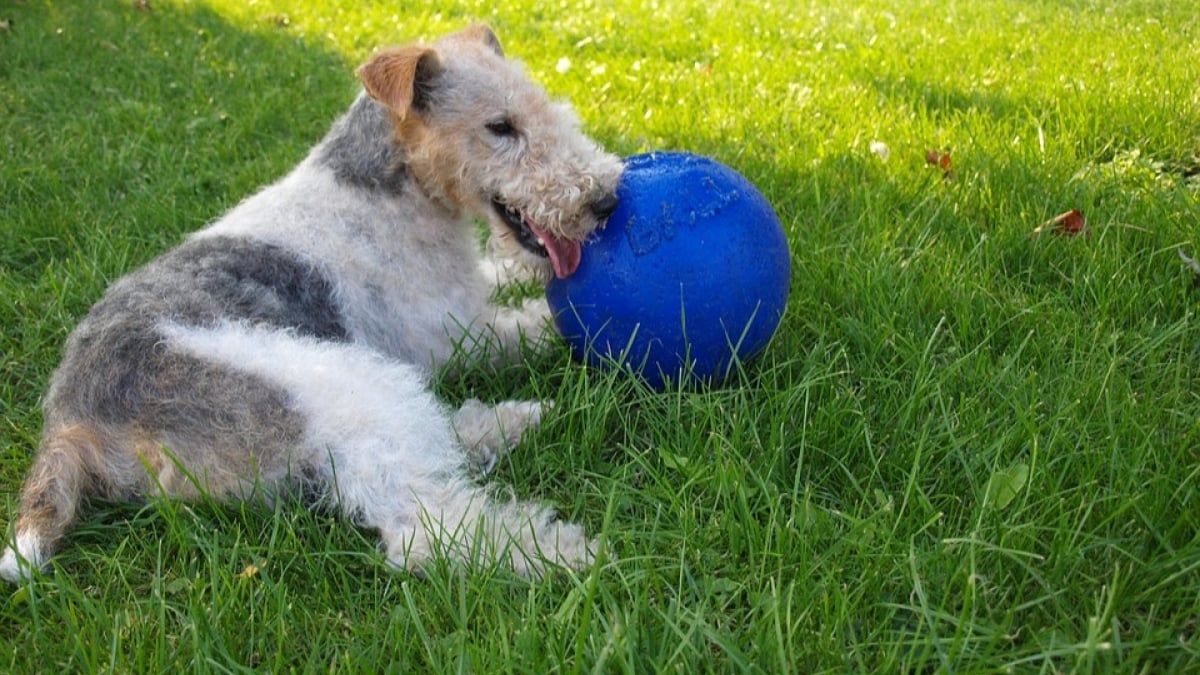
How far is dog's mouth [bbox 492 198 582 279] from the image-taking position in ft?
11.1

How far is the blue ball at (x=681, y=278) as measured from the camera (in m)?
3.10

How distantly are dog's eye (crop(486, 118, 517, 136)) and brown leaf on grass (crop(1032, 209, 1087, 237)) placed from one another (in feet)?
7.72

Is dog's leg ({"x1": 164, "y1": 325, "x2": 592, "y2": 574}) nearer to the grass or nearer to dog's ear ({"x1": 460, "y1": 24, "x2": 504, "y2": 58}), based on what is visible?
the grass

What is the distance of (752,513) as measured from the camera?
2.59 m

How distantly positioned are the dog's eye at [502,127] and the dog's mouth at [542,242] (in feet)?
0.86

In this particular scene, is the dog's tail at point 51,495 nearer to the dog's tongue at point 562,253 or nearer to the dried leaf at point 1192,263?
the dog's tongue at point 562,253

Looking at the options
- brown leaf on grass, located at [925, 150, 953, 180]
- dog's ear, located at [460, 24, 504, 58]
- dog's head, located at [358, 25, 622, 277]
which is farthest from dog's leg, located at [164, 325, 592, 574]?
brown leaf on grass, located at [925, 150, 953, 180]

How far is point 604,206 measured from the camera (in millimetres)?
3270

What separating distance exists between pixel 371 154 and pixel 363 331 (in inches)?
28.2

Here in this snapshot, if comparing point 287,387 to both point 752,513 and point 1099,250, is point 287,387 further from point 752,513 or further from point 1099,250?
point 1099,250

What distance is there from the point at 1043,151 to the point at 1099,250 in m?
1.23

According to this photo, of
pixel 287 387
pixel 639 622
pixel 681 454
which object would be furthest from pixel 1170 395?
pixel 287 387

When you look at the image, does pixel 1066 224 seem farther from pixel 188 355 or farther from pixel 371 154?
pixel 188 355

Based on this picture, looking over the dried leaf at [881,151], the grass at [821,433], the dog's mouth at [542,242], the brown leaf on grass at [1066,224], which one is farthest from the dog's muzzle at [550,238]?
the dried leaf at [881,151]
